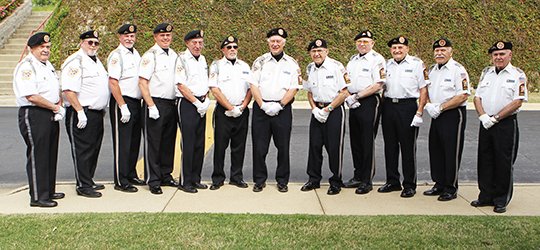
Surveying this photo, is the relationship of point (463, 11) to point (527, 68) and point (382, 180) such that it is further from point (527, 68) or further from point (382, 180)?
point (382, 180)

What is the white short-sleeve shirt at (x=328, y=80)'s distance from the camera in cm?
693

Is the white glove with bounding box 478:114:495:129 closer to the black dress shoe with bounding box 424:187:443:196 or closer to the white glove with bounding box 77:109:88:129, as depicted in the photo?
the black dress shoe with bounding box 424:187:443:196

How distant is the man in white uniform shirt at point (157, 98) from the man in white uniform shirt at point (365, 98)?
2.17 m

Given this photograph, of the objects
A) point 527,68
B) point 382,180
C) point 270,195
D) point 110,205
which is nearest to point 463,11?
Result: point 527,68

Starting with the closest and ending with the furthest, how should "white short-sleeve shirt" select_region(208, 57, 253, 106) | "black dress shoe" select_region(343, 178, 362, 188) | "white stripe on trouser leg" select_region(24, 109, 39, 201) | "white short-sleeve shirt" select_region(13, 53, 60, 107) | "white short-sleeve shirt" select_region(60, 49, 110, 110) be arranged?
"white short-sleeve shirt" select_region(13, 53, 60, 107) → "white stripe on trouser leg" select_region(24, 109, 39, 201) → "white short-sleeve shirt" select_region(60, 49, 110, 110) → "white short-sleeve shirt" select_region(208, 57, 253, 106) → "black dress shoe" select_region(343, 178, 362, 188)

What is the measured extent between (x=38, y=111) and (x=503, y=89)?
490 centimetres

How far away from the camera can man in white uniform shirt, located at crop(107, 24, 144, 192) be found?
271 inches

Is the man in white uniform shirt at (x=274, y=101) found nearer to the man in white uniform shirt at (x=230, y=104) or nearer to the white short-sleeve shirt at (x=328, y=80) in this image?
the man in white uniform shirt at (x=230, y=104)

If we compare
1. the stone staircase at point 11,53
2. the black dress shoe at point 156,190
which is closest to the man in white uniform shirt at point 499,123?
the black dress shoe at point 156,190

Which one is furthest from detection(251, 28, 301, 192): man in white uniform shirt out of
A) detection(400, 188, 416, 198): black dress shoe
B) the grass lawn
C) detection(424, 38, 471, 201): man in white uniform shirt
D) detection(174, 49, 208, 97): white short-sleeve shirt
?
detection(424, 38, 471, 201): man in white uniform shirt

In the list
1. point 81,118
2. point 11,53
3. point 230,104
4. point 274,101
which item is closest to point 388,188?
point 274,101

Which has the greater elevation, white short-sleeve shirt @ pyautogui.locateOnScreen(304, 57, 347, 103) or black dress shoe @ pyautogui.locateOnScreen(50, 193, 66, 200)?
white short-sleeve shirt @ pyautogui.locateOnScreen(304, 57, 347, 103)

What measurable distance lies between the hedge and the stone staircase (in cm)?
169

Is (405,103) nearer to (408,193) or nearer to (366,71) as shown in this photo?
(366,71)
